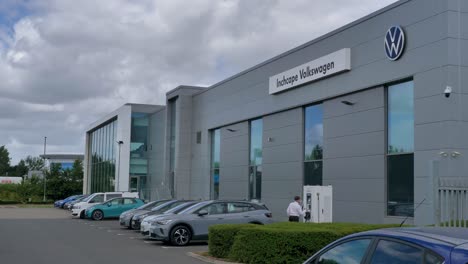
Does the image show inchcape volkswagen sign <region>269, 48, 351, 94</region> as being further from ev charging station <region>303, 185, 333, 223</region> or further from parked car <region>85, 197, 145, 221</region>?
parked car <region>85, 197, 145, 221</region>

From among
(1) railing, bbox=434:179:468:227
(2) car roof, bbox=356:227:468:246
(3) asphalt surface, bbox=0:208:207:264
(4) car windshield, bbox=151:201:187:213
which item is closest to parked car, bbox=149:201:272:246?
(3) asphalt surface, bbox=0:208:207:264

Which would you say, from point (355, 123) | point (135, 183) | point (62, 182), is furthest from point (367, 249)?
point (62, 182)

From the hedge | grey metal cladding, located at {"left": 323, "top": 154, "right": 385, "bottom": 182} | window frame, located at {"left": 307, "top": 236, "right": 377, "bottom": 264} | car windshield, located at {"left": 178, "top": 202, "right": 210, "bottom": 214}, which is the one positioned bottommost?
the hedge

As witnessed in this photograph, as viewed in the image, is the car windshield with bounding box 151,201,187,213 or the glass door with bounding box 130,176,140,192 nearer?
the car windshield with bounding box 151,201,187,213

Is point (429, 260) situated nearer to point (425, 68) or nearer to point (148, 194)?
point (425, 68)

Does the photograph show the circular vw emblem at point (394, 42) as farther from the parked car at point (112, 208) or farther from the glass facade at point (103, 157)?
the glass facade at point (103, 157)

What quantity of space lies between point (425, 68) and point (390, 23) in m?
2.71

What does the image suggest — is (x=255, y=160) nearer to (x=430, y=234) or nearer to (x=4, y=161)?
(x=430, y=234)

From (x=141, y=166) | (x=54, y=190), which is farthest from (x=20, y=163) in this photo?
(x=141, y=166)

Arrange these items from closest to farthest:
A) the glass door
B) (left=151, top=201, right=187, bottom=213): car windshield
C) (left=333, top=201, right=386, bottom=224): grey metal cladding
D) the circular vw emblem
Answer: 1. the circular vw emblem
2. (left=333, top=201, right=386, bottom=224): grey metal cladding
3. (left=151, top=201, right=187, bottom=213): car windshield
4. the glass door

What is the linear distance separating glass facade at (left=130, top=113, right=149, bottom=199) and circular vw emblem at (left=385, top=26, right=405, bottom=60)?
37.4 meters

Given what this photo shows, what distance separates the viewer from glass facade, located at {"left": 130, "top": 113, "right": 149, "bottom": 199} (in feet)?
182

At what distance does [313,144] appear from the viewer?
25.9m

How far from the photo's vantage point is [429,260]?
457 cm
